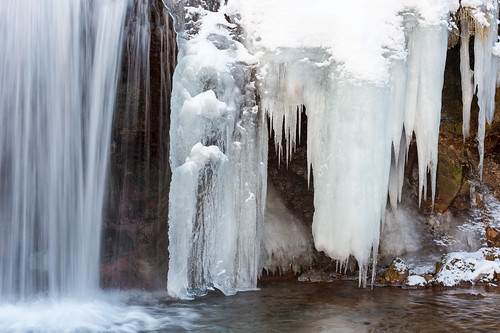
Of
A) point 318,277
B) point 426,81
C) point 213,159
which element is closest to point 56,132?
point 213,159

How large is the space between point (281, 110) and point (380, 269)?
3306 mm

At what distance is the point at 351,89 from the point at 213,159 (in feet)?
5.78

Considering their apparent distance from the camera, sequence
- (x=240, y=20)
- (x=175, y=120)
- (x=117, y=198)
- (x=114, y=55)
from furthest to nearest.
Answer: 1. (x=117, y=198)
2. (x=114, y=55)
3. (x=240, y=20)
4. (x=175, y=120)

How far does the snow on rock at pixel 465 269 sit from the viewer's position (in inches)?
271

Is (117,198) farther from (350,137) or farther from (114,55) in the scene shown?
(350,137)

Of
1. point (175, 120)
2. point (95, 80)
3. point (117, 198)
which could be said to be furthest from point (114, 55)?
point (117, 198)

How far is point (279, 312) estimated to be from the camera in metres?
5.64

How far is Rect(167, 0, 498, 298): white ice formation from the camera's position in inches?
222

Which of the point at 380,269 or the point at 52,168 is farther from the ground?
the point at 52,168

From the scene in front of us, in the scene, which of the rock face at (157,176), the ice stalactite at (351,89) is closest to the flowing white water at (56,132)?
the rock face at (157,176)

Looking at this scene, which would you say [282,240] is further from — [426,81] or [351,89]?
[426,81]

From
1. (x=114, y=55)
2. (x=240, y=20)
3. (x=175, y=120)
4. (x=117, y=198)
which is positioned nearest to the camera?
(x=175, y=120)

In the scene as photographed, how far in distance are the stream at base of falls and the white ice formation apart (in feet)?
1.24

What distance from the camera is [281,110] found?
19.5 feet
